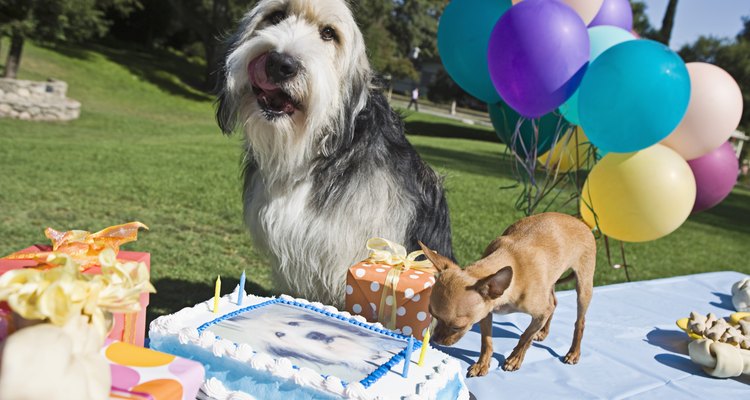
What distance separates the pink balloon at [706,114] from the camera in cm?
336

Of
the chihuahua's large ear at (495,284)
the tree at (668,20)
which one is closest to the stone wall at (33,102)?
the chihuahua's large ear at (495,284)

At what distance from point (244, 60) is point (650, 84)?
1872 millimetres

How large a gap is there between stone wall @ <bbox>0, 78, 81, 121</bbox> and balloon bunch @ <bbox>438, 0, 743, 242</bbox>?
41.7 ft

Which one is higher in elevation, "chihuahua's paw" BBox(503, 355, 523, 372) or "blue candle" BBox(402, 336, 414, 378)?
"blue candle" BBox(402, 336, 414, 378)

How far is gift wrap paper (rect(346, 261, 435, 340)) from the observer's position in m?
2.32

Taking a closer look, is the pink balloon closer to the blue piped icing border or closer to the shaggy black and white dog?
the shaggy black and white dog

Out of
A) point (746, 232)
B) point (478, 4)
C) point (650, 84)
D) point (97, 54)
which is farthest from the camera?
point (97, 54)

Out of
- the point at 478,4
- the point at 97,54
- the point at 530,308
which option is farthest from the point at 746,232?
the point at 97,54

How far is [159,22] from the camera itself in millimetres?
30344

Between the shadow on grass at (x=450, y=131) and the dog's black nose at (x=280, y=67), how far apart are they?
2394cm

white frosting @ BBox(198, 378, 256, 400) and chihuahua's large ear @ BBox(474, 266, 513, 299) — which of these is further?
chihuahua's large ear @ BBox(474, 266, 513, 299)

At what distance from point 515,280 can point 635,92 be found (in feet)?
3.87

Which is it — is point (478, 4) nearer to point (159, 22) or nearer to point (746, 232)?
point (746, 232)

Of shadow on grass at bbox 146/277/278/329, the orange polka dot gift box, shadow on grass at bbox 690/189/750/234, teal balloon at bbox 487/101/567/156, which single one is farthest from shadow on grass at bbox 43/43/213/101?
the orange polka dot gift box
